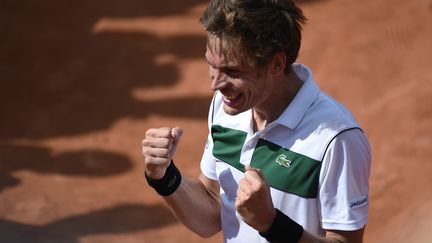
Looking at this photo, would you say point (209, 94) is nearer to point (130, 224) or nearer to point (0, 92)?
point (130, 224)

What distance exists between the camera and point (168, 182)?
229cm

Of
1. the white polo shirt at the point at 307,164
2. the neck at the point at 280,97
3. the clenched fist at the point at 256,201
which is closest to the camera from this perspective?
the clenched fist at the point at 256,201

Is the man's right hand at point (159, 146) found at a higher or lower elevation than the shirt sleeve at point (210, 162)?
higher

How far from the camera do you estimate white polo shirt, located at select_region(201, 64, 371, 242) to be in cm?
198

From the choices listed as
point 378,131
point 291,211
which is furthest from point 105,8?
point 291,211

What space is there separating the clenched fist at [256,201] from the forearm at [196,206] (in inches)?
17.2

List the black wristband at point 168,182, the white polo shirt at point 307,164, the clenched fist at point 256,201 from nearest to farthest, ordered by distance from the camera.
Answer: the clenched fist at point 256,201 < the white polo shirt at point 307,164 < the black wristband at point 168,182

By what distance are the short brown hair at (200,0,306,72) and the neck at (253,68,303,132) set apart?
0.16m

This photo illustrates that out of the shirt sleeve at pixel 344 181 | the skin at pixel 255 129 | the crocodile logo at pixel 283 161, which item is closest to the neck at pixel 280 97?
the skin at pixel 255 129

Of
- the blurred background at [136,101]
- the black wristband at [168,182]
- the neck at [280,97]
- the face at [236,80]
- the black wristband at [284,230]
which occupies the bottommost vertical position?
the blurred background at [136,101]

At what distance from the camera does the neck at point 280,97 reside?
2.14m

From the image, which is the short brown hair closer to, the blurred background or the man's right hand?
the man's right hand

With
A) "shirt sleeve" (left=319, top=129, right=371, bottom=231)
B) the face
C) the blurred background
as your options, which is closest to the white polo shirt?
"shirt sleeve" (left=319, top=129, right=371, bottom=231)

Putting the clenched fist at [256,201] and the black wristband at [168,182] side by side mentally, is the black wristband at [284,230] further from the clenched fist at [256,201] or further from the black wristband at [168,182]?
the black wristband at [168,182]
